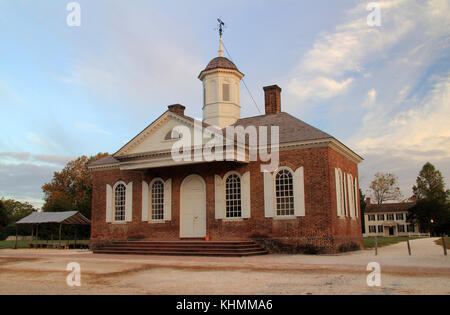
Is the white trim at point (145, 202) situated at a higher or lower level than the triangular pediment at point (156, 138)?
lower

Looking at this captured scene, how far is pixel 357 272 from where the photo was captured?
38.1ft

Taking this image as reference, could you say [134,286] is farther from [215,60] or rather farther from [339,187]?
[215,60]

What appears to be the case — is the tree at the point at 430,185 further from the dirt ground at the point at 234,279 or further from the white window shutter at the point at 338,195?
the dirt ground at the point at 234,279

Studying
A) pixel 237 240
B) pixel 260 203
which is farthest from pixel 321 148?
pixel 237 240

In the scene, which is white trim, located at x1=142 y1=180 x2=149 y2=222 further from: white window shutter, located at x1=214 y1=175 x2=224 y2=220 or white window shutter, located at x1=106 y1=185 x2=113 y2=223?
white window shutter, located at x1=214 y1=175 x2=224 y2=220

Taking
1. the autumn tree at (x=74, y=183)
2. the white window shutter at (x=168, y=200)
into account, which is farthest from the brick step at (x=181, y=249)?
the autumn tree at (x=74, y=183)

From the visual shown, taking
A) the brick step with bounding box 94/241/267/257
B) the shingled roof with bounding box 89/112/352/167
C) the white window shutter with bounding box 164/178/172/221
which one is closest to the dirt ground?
the brick step with bounding box 94/241/267/257

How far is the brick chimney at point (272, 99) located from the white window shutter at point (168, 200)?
766 centimetres

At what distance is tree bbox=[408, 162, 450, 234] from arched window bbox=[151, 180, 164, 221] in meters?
53.9

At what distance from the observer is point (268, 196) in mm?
20375

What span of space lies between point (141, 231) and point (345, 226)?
11.6m

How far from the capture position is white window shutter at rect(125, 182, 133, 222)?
24273mm

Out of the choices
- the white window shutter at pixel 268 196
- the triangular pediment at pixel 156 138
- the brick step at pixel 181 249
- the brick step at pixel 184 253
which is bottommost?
the brick step at pixel 184 253

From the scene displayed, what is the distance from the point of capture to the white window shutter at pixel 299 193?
19.6 metres
